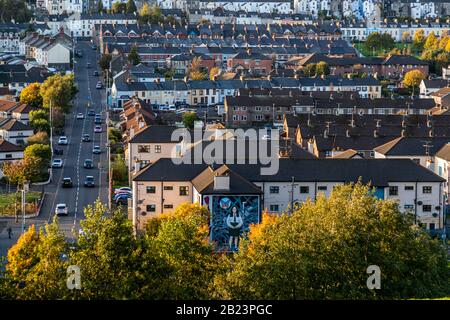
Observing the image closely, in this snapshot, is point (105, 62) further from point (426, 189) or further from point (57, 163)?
point (426, 189)

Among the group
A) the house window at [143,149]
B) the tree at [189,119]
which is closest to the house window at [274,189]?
the house window at [143,149]

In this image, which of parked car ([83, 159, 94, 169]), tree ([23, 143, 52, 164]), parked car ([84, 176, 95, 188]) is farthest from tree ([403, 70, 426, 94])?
parked car ([84, 176, 95, 188])

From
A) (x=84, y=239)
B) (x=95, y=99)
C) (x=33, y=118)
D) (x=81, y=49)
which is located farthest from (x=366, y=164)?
(x=81, y=49)

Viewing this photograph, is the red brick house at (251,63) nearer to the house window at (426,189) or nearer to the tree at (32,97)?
the tree at (32,97)

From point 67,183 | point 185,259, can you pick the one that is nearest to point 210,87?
point 67,183

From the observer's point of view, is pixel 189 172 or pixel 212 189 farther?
pixel 189 172

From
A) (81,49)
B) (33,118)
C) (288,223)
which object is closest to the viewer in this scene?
(288,223)

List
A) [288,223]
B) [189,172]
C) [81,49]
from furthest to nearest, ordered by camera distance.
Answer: [81,49] → [189,172] → [288,223]

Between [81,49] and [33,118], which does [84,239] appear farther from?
[81,49]
